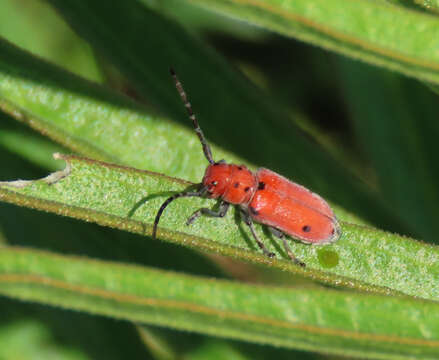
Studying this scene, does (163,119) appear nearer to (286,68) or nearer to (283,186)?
(283,186)

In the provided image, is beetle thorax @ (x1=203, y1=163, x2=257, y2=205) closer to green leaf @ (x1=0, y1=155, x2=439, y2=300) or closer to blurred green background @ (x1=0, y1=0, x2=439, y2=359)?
blurred green background @ (x1=0, y1=0, x2=439, y2=359)

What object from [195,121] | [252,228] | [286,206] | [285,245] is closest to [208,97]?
[195,121]

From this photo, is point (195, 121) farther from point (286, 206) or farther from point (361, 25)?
point (361, 25)

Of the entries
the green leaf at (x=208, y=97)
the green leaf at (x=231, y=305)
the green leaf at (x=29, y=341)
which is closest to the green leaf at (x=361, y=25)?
the green leaf at (x=231, y=305)

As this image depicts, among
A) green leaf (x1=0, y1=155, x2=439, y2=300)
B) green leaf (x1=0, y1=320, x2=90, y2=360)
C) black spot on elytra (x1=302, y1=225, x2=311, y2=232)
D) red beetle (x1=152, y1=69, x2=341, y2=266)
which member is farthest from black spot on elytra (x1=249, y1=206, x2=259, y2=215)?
green leaf (x1=0, y1=320, x2=90, y2=360)

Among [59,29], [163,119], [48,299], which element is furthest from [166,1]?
[48,299]

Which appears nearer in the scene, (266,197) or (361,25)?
(361,25)
